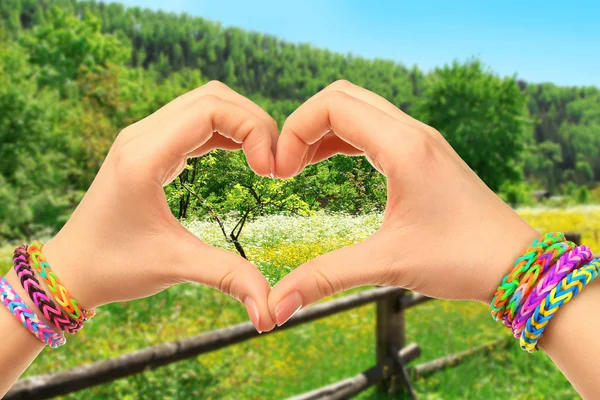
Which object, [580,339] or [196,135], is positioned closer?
[580,339]

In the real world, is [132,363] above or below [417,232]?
below

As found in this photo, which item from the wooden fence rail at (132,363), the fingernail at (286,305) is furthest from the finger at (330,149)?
the wooden fence rail at (132,363)

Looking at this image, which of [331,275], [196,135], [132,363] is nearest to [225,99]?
[196,135]

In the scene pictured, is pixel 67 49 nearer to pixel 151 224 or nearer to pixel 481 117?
pixel 481 117

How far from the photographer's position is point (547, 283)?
1.26 m

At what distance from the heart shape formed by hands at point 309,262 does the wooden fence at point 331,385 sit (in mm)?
2292

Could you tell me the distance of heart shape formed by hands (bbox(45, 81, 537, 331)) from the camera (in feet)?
4.27

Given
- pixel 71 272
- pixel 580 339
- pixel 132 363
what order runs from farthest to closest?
pixel 132 363 → pixel 71 272 → pixel 580 339

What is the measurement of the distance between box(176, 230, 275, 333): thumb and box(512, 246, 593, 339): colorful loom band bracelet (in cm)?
58

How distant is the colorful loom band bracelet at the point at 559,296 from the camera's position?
1228 mm

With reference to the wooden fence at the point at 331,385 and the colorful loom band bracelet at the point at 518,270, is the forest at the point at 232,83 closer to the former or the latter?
the colorful loom band bracelet at the point at 518,270

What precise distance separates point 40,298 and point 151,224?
342mm

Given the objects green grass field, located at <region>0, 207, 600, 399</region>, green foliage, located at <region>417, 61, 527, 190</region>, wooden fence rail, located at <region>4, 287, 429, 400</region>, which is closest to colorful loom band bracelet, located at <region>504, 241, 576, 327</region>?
wooden fence rail, located at <region>4, 287, 429, 400</region>

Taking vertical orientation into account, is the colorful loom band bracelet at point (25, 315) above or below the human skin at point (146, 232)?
below
